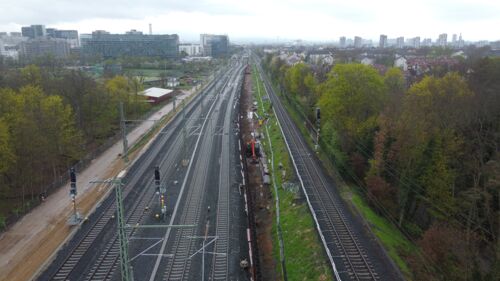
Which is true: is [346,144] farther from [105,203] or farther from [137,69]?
[137,69]

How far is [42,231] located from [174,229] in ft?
27.0

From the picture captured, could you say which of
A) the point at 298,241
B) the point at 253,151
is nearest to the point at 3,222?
the point at 298,241

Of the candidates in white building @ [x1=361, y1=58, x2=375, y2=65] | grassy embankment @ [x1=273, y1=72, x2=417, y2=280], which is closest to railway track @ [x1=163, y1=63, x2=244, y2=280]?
grassy embankment @ [x1=273, y1=72, x2=417, y2=280]

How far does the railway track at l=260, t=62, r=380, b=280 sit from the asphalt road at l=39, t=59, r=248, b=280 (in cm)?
479

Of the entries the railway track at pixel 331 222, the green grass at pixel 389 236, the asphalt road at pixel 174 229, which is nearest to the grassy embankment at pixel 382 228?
the green grass at pixel 389 236

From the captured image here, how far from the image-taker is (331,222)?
2367cm

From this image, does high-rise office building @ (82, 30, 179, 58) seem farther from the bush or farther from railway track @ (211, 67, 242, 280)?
the bush

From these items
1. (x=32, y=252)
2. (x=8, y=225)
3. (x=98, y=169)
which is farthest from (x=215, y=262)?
(x=98, y=169)

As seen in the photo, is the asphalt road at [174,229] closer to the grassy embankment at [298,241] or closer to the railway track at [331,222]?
the grassy embankment at [298,241]

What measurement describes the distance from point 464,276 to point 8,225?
1018 inches

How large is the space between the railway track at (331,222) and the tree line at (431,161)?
239 centimetres

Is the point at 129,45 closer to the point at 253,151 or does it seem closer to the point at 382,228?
the point at 253,151

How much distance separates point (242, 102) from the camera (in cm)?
7644

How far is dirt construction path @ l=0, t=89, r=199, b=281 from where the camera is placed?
2103 cm
